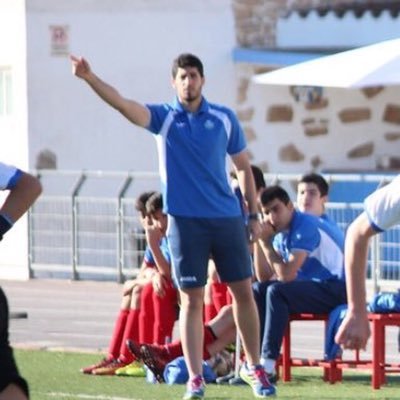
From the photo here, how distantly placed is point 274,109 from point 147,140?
5.28ft

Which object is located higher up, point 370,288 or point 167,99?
point 167,99

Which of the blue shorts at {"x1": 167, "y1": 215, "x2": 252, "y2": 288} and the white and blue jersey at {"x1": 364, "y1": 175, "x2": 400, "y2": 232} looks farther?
the blue shorts at {"x1": 167, "y1": 215, "x2": 252, "y2": 288}

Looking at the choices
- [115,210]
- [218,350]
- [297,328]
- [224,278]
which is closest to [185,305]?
[224,278]

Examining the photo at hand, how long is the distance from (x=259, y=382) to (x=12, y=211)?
4142 millimetres

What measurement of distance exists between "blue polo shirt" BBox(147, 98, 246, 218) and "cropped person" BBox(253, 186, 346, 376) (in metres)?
0.92

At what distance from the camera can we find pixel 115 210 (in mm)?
21203

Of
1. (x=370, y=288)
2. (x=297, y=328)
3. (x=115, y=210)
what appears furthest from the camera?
(x=115, y=210)

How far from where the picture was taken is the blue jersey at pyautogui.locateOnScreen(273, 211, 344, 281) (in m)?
12.0

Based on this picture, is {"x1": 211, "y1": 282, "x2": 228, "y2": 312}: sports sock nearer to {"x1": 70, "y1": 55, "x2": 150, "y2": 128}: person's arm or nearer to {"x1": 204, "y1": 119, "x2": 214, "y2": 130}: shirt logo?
{"x1": 204, "y1": 119, "x2": 214, "y2": 130}: shirt logo

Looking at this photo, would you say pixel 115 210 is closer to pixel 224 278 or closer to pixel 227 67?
pixel 227 67

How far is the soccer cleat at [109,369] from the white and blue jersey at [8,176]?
546cm

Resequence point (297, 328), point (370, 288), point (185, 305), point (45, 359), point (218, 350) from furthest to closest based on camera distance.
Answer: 1. point (370, 288)
2. point (297, 328)
3. point (45, 359)
4. point (218, 350)
5. point (185, 305)

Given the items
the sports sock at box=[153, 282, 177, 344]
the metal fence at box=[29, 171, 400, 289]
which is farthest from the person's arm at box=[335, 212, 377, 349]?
the metal fence at box=[29, 171, 400, 289]

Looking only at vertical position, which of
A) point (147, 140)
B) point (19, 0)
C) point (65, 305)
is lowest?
point (65, 305)
